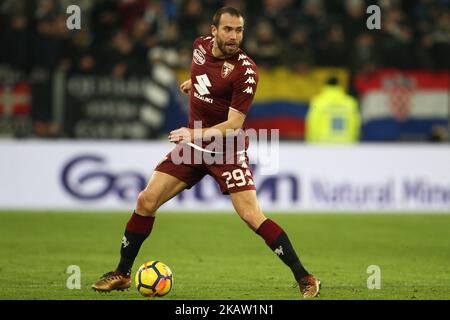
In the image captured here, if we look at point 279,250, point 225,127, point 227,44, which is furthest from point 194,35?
point 279,250

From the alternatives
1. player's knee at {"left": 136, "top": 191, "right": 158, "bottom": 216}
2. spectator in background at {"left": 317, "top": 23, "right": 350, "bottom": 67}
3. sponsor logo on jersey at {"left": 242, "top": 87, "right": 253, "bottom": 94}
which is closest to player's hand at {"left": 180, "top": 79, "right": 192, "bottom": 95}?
sponsor logo on jersey at {"left": 242, "top": 87, "right": 253, "bottom": 94}

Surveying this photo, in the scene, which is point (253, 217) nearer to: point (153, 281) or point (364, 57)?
point (153, 281)

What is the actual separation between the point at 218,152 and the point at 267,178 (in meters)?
8.48

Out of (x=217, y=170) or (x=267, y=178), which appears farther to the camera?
(x=267, y=178)

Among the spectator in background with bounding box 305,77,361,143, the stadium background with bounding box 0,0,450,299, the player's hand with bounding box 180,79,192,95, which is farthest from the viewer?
the spectator in background with bounding box 305,77,361,143

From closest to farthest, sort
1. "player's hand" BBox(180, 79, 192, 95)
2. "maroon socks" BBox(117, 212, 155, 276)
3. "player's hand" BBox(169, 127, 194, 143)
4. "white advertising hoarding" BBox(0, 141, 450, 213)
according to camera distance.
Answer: "player's hand" BBox(169, 127, 194, 143)
"maroon socks" BBox(117, 212, 155, 276)
"player's hand" BBox(180, 79, 192, 95)
"white advertising hoarding" BBox(0, 141, 450, 213)

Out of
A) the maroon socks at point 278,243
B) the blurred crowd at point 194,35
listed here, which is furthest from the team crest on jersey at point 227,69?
the blurred crowd at point 194,35

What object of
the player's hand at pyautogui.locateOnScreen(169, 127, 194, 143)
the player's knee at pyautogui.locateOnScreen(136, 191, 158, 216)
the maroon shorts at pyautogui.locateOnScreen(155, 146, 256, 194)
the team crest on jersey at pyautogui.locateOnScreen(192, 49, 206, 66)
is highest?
the team crest on jersey at pyautogui.locateOnScreen(192, 49, 206, 66)

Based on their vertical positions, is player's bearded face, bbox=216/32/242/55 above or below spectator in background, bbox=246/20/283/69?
below

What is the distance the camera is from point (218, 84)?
8.81m

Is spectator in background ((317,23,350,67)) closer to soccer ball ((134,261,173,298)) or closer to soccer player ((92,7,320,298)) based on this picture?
soccer player ((92,7,320,298))

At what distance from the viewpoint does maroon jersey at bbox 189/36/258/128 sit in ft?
28.5
